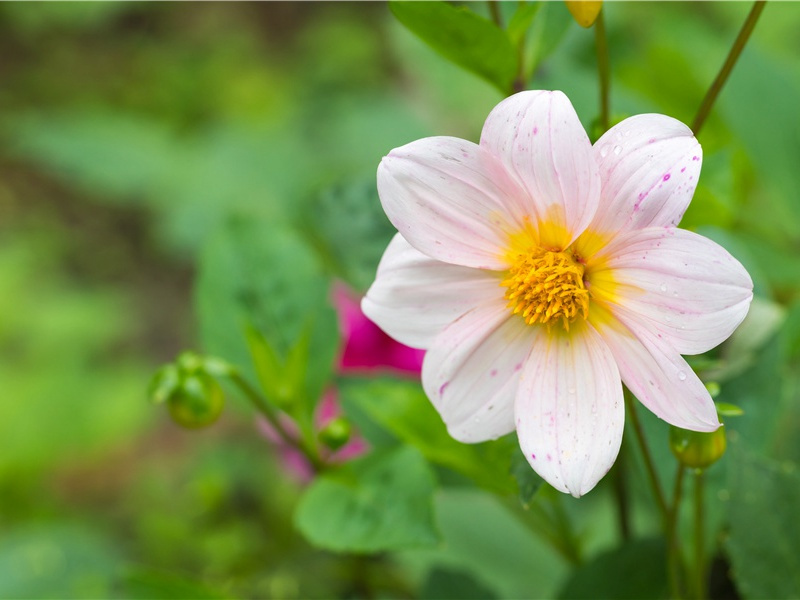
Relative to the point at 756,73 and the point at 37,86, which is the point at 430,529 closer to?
the point at 756,73

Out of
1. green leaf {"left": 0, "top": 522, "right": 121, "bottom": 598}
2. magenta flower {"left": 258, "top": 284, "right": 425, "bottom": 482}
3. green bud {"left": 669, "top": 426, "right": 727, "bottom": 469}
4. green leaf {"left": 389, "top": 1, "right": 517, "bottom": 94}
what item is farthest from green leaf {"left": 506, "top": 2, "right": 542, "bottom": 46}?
green leaf {"left": 0, "top": 522, "right": 121, "bottom": 598}

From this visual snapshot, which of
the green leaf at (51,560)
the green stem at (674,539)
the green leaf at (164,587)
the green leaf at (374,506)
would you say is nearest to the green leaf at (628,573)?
the green stem at (674,539)

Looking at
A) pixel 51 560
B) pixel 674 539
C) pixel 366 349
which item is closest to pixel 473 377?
pixel 674 539

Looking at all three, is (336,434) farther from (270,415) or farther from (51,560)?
(51,560)

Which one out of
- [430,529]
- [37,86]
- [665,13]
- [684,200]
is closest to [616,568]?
[430,529]

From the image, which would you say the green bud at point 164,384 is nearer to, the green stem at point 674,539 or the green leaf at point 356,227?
the green leaf at point 356,227
